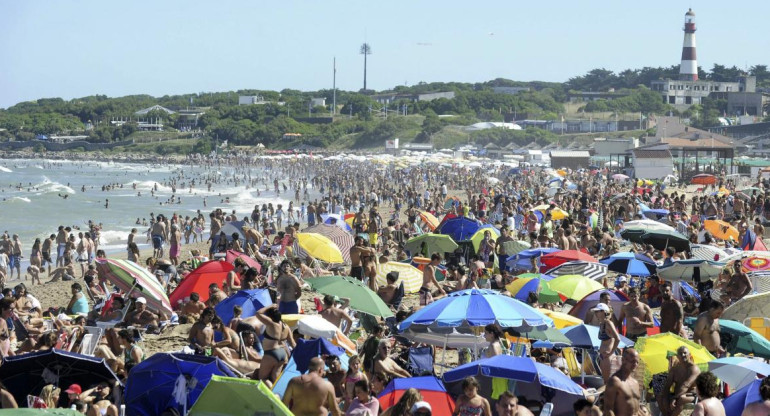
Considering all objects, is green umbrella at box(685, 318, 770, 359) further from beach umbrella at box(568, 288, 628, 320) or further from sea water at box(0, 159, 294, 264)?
sea water at box(0, 159, 294, 264)

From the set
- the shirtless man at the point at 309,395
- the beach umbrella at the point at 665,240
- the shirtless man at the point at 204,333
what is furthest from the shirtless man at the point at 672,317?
the beach umbrella at the point at 665,240

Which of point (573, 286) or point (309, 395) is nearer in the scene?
point (309, 395)

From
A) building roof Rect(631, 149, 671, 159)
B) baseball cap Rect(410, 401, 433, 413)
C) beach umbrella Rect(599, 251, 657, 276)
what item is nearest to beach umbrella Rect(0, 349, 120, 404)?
baseball cap Rect(410, 401, 433, 413)

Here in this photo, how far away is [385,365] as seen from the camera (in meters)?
7.22

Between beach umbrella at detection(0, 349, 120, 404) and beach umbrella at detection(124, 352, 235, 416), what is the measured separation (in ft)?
1.35

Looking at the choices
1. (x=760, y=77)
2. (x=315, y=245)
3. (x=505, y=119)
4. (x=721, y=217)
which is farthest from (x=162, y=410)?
(x=760, y=77)

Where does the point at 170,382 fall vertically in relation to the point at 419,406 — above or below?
below

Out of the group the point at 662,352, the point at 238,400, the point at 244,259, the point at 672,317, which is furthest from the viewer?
the point at 244,259

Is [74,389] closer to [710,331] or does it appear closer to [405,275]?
[710,331]

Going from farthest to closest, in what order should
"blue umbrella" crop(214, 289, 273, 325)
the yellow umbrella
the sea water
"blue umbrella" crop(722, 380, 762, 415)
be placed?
the sea water → "blue umbrella" crop(214, 289, 273, 325) → the yellow umbrella → "blue umbrella" crop(722, 380, 762, 415)

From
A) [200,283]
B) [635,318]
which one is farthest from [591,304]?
[200,283]

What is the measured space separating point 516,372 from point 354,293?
2.99 metres

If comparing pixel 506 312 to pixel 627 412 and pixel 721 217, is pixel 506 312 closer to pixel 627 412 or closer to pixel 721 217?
pixel 627 412

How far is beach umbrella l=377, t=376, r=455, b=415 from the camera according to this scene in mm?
6215
